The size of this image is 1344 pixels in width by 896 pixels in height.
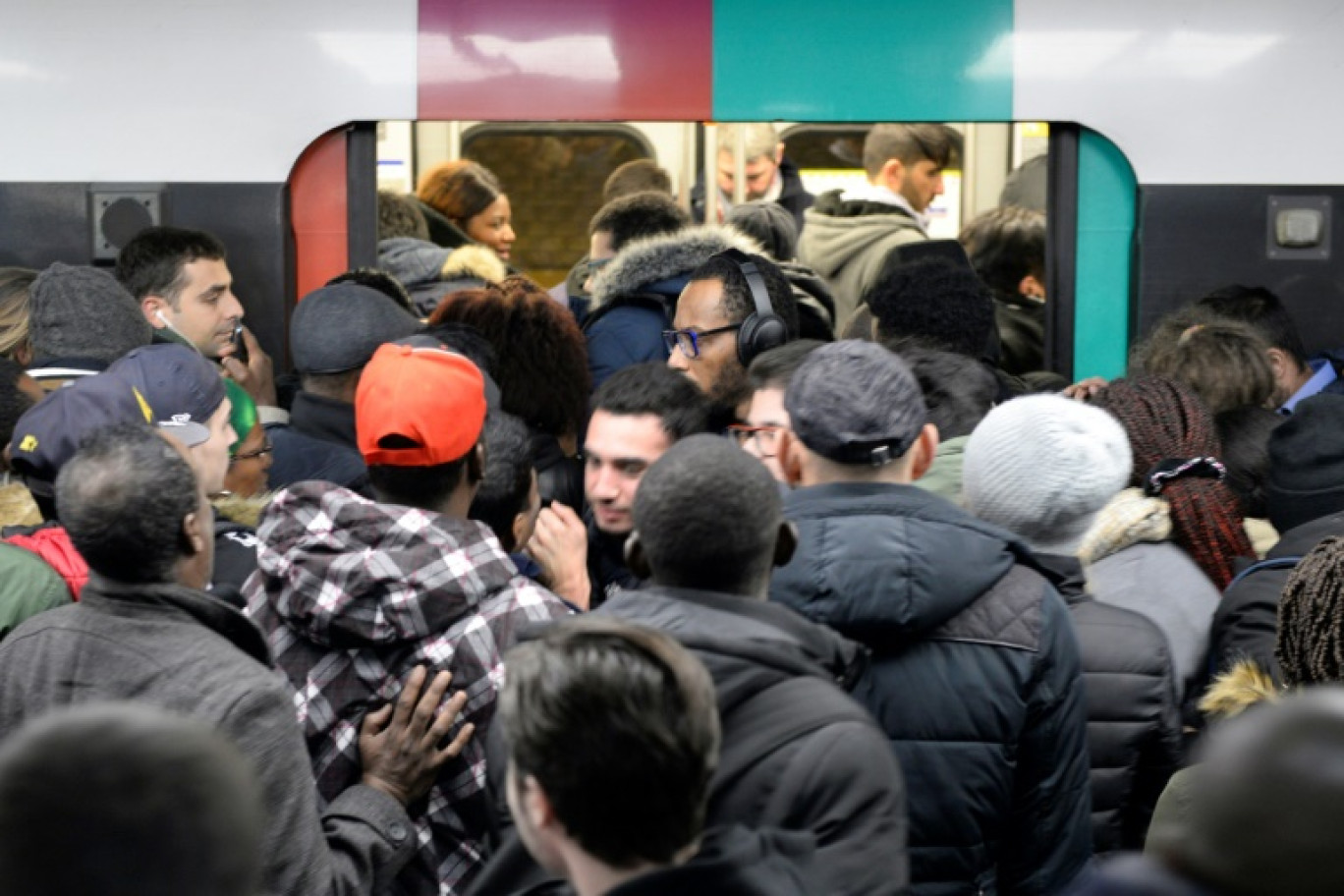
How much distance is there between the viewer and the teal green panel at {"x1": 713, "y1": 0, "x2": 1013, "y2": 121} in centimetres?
525

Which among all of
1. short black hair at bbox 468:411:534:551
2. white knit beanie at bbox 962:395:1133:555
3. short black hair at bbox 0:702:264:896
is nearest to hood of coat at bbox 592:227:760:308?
short black hair at bbox 468:411:534:551

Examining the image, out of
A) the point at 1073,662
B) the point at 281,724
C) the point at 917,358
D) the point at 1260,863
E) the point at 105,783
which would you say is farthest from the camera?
the point at 917,358

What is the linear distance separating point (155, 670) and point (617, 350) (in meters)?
2.45

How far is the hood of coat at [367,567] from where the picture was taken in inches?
106

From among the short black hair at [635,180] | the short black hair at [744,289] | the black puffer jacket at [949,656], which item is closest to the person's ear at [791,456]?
the black puffer jacket at [949,656]

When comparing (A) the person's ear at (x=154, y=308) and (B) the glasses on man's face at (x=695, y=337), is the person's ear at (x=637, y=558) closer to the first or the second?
(B) the glasses on man's face at (x=695, y=337)

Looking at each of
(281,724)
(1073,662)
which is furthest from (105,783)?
(1073,662)

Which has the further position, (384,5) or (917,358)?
(384,5)

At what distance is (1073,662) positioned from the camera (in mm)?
2660

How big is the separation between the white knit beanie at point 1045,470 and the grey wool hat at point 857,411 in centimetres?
22

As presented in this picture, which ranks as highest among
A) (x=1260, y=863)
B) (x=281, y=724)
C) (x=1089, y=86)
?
(x=1089, y=86)

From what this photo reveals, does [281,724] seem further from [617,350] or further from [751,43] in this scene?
[751,43]

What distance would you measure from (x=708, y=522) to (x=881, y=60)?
328 cm

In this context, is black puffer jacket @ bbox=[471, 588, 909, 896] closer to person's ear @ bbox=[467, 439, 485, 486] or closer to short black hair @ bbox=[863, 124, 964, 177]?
person's ear @ bbox=[467, 439, 485, 486]
